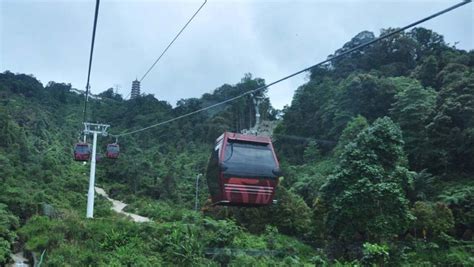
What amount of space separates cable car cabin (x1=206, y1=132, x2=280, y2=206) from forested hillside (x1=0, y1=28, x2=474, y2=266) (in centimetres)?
791

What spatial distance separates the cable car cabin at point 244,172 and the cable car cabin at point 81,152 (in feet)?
46.6

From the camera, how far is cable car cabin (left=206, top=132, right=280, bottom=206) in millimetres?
7777

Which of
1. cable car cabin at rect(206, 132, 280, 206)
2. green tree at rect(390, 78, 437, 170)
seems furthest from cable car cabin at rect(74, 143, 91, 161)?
green tree at rect(390, 78, 437, 170)

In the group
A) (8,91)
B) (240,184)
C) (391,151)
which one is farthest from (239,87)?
(240,184)

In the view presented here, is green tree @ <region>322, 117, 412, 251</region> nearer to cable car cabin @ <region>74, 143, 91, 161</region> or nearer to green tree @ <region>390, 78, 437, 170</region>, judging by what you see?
green tree @ <region>390, 78, 437, 170</region>

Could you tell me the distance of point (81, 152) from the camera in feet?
68.6

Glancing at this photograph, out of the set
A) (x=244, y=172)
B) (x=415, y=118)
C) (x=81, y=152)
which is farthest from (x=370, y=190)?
(x=81, y=152)

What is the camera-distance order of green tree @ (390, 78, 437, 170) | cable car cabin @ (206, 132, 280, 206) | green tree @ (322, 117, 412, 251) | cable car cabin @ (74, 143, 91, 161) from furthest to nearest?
green tree @ (390, 78, 437, 170) < cable car cabin @ (74, 143, 91, 161) < green tree @ (322, 117, 412, 251) < cable car cabin @ (206, 132, 280, 206)

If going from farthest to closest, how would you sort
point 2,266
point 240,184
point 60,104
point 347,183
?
point 60,104 → point 347,183 → point 2,266 → point 240,184

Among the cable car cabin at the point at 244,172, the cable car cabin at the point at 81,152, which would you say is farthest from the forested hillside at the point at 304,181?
the cable car cabin at the point at 244,172

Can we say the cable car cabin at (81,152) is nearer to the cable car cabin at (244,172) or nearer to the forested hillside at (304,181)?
the forested hillside at (304,181)

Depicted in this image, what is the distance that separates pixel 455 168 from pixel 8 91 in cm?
3935

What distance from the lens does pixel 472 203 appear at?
19516 mm

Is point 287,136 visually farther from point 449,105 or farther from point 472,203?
point 472,203
